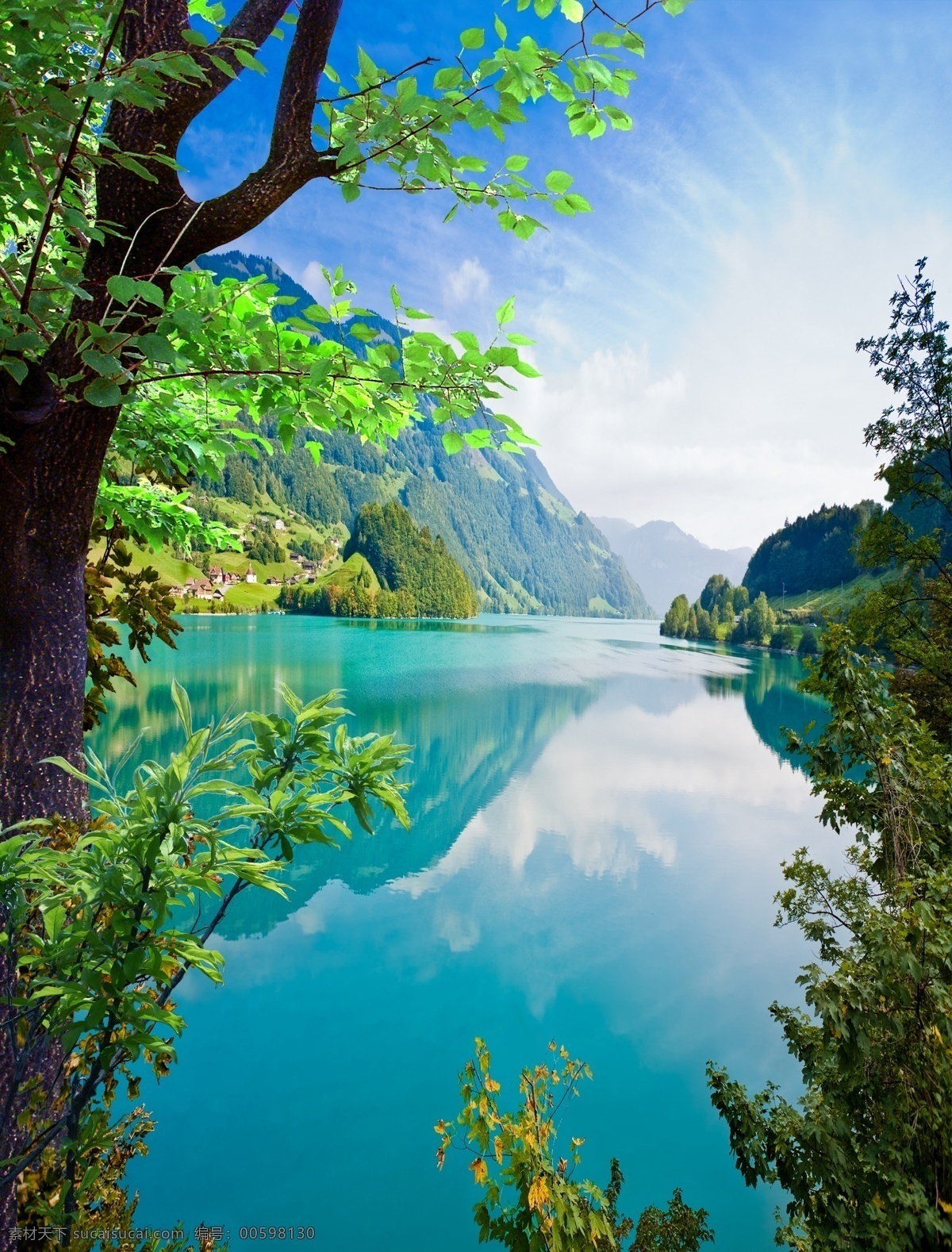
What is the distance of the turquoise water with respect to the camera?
5.88m

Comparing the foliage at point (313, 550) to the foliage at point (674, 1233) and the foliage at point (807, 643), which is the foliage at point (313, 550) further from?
the foliage at point (674, 1233)

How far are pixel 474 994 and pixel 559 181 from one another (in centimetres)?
1008

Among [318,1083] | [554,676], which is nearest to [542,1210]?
[318,1083]

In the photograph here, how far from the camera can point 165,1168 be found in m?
5.88

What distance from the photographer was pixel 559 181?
2027mm

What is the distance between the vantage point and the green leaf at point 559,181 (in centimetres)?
199

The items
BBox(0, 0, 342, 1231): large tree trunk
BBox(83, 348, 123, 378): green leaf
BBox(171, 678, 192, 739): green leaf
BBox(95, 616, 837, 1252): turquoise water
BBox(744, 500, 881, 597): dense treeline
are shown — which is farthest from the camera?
BBox(744, 500, 881, 597): dense treeline

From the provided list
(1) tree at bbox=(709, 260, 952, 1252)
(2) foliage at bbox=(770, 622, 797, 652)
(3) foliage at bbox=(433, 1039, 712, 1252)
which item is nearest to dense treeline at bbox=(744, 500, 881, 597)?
(2) foliage at bbox=(770, 622, 797, 652)

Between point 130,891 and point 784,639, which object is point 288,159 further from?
point 784,639

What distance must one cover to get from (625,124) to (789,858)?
55.7ft

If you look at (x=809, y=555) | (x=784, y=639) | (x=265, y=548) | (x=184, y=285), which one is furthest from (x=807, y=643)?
(x=265, y=548)

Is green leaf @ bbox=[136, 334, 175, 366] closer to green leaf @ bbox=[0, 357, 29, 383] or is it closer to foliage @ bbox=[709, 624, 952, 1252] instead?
green leaf @ bbox=[0, 357, 29, 383]

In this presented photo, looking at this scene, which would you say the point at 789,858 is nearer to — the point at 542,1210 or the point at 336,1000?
the point at 336,1000

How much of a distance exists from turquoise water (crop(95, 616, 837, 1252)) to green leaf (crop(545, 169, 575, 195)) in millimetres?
8053
